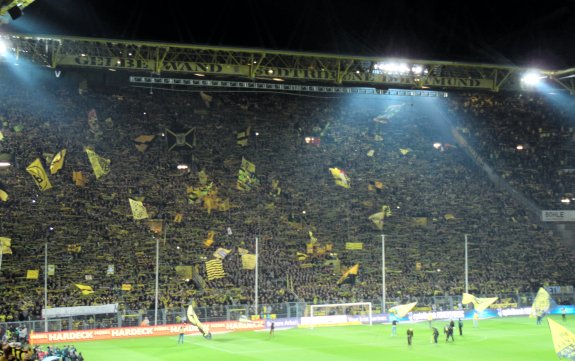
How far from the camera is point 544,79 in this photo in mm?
60625

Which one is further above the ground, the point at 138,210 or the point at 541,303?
the point at 138,210

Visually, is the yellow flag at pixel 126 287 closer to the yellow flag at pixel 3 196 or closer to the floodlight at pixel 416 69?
the yellow flag at pixel 3 196

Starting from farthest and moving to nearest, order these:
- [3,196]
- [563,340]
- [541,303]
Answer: [3,196]
[541,303]
[563,340]

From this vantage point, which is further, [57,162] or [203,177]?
[203,177]

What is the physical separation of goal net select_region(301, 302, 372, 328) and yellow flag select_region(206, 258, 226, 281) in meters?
6.98

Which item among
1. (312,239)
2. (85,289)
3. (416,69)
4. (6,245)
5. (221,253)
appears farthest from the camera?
(312,239)

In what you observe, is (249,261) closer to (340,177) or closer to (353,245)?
(353,245)

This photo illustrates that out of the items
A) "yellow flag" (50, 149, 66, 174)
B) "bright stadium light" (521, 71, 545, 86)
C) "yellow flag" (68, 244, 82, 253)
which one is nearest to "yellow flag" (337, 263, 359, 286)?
"yellow flag" (68, 244, 82, 253)

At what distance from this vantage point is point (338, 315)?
53.0 metres

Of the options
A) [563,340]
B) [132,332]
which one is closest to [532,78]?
[563,340]

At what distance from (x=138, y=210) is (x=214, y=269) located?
732 cm

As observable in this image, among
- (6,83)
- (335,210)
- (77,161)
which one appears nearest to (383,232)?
(335,210)

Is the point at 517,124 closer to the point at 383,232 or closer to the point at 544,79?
the point at 544,79

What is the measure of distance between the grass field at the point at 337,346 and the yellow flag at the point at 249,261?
7.04 meters
